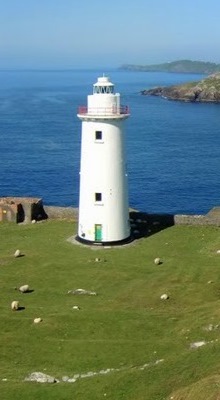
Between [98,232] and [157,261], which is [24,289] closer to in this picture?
[157,261]

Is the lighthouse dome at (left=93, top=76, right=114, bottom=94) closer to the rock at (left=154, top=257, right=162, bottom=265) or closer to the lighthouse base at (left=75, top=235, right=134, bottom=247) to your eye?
the lighthouse base at (left=75, top=235, right=134, bottom=247)

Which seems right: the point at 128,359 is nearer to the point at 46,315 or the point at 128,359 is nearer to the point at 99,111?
the point at 46,315

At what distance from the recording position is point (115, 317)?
92.0ft

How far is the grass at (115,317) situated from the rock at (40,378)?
11.6 inches

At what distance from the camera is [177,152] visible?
347 ft

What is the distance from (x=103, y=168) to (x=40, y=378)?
68.6 feet

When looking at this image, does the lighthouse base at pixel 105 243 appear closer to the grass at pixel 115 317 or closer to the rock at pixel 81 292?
the grass at pixel 115 317

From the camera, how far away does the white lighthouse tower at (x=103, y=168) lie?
134 feet

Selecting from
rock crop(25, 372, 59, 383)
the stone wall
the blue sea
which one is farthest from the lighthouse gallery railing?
the blue sea

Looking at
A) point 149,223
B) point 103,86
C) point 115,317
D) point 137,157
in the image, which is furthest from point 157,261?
point 137,157

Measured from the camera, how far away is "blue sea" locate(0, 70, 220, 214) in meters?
75.4

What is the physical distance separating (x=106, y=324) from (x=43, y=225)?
21.0 metres

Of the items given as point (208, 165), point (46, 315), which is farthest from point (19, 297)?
point (208, 165)

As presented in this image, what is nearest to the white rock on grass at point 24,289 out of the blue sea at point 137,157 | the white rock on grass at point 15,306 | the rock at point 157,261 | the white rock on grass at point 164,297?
the white rock on grass at point 15,306
